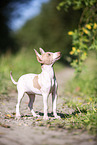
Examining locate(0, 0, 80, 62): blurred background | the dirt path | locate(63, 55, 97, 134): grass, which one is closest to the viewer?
the dirt path

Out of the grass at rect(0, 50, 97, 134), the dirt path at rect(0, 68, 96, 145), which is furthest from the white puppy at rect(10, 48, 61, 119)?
the grass at rect(0, 50, 97, 134)

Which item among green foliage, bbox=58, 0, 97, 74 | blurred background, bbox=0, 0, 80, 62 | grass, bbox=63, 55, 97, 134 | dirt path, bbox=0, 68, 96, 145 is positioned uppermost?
blurred background, bbox=0, 0, 80, 62

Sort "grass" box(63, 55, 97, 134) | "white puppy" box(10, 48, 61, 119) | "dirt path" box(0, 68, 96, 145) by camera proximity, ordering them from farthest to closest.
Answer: "white puppy" box(10, 48, 61, 119), "grass" box(63, 55, 97, 134), "dirt path" box(0, 68, 96, 145)

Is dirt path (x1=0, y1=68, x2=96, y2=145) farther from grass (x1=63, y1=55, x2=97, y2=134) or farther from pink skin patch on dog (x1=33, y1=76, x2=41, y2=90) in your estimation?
pink skin patch on dog (x1=33, y1=76, x2=41, y2=90)

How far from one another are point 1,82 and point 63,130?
3879mm

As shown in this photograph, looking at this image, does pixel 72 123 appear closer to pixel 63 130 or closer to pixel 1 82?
pixel 63 130

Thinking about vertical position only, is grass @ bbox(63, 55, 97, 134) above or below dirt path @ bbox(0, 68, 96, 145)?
above

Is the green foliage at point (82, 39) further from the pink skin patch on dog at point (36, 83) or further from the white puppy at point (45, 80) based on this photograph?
the pink skin patch on dog at point (36, 83)

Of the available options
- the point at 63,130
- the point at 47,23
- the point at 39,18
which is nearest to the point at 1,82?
the point at 63,130

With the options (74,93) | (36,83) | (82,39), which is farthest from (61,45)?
(36,83)

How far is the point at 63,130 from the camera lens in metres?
2.99

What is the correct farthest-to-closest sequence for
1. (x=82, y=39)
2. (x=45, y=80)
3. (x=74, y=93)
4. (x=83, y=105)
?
(x=74, y=93) → (x=82, y=39) → (x=83, y=105) → (x=45, y=80)

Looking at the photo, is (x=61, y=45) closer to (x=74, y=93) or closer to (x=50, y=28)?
(x=50, y=28)

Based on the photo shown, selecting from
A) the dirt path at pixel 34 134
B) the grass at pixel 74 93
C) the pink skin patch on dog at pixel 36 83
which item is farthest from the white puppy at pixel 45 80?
the grass at pixel 74 93
